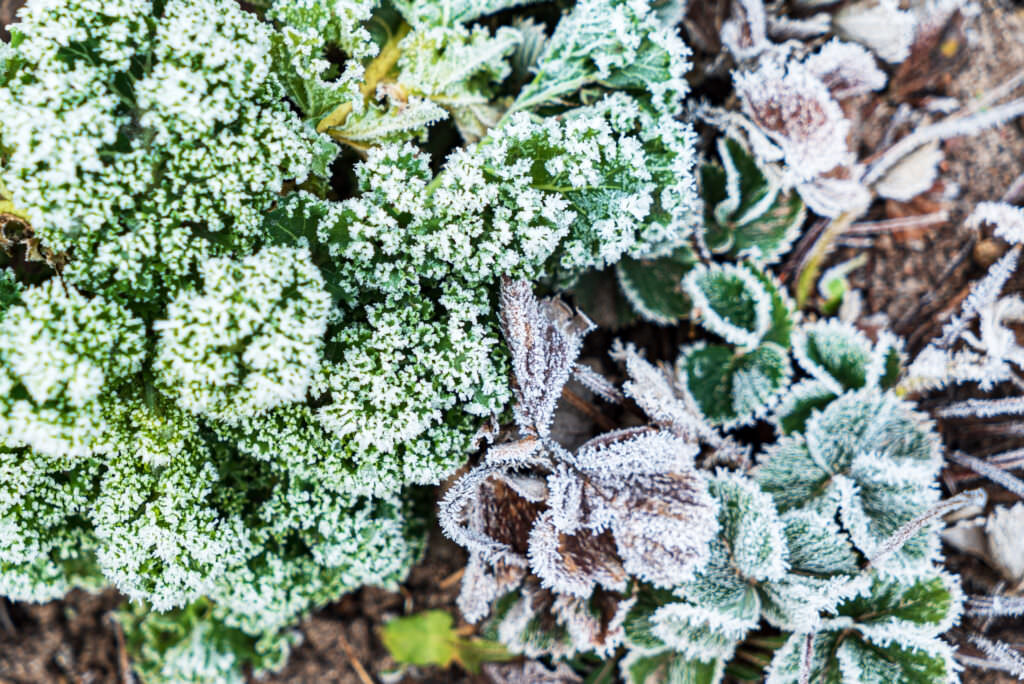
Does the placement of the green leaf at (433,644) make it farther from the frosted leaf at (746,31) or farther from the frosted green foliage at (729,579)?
the frosted leaf at (746,31)

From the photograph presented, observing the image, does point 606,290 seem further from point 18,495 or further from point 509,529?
point 18,495

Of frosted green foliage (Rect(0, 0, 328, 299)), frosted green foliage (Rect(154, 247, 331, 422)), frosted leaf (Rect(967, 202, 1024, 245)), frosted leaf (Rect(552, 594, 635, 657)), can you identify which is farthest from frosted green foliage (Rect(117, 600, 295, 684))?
frosted leaf (Rect(967, 202, 1024, 245))

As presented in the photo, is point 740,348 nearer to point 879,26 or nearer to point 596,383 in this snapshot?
point 596,383

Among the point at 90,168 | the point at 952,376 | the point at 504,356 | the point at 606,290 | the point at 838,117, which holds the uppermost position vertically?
the point at 90,168

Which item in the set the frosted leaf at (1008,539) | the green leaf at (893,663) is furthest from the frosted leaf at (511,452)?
the frosted leaf at (1008,539)

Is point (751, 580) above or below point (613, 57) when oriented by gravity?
below

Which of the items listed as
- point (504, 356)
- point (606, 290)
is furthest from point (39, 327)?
point (606, 290)

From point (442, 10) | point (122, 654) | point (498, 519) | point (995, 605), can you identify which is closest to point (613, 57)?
point (442, 10)
